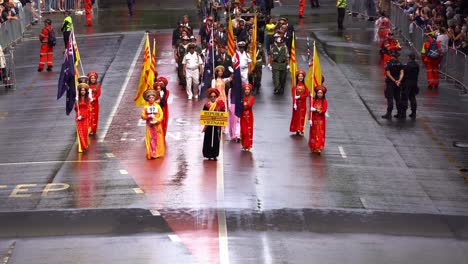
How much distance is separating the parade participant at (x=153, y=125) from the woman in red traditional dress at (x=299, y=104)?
3774mm

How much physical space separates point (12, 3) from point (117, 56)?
7.13 meters

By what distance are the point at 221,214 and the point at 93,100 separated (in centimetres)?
829

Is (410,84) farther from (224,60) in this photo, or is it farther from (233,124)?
(233,124)

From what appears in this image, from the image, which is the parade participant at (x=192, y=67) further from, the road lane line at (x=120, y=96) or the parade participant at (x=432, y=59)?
the parade participant at (x=432, y=59)

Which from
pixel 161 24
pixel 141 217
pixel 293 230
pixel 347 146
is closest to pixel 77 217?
pixel 141 217

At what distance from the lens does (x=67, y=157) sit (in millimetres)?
26672

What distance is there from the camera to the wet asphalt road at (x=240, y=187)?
765 inches

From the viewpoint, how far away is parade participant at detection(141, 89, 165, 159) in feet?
85.0

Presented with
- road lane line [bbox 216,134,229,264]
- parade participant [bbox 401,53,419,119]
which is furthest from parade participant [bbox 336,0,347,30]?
road lane line [bbox 216,134,229,264]

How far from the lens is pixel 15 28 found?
155 feet

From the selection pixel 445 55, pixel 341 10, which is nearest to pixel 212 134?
pixel 445 55

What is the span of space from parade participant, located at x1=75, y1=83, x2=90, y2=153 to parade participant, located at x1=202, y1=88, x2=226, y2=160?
10.3ft

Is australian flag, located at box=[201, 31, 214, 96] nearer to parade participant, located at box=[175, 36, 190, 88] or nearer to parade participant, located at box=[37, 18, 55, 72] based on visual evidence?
parade participant, located at box=[175, 36, 190, 88]

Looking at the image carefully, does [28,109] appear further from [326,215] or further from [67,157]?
[326,215]
